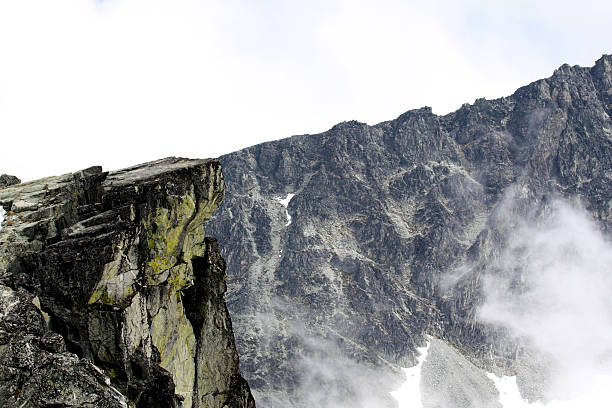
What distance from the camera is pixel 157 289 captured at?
19406mm

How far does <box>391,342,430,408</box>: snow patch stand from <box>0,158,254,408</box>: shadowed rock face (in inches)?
4943

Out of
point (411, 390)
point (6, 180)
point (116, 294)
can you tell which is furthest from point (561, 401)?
point (6, 180)

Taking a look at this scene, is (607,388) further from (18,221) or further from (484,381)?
(18,221)

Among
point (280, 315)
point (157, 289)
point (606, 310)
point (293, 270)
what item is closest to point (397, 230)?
point (293, 270)

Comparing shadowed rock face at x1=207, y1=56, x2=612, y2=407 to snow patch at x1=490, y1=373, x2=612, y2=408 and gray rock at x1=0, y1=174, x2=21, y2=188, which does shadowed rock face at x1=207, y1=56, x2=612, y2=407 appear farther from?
gray rock at x1=0, y1=174, x2=21, y2=188

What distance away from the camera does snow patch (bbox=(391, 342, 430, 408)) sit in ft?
445

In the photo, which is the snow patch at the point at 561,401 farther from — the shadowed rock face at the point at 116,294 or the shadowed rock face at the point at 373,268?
the shadowed rock face at the point at 116,294

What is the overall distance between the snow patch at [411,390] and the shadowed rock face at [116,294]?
126 m

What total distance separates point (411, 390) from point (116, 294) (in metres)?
138

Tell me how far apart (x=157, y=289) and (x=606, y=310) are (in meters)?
199

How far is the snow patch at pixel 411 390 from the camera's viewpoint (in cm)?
13550

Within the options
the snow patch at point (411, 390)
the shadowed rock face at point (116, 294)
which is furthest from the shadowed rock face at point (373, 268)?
Result: the shadowed rock face at point (116, 294)

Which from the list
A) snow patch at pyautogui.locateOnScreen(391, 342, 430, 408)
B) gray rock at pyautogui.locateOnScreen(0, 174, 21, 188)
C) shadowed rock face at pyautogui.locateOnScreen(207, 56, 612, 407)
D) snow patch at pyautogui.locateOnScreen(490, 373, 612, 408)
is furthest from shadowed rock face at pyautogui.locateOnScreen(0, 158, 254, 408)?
snow patch at pyautogui.locateOnScreen(490, 373, 612, 408)

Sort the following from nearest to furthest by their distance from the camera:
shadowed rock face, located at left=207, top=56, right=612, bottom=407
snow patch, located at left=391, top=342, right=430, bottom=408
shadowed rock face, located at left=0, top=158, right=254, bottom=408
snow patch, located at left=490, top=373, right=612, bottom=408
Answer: shadowed rock face, located at left=0, top=158, right=254, bottom=408, snow patch, located at left=391, top=342, right=430, bottom=408, snow patch, located at left=490, top=373, right=612, bottom=408, shadowed rock face, located at left=207, top=56, right=612, bottom=407
